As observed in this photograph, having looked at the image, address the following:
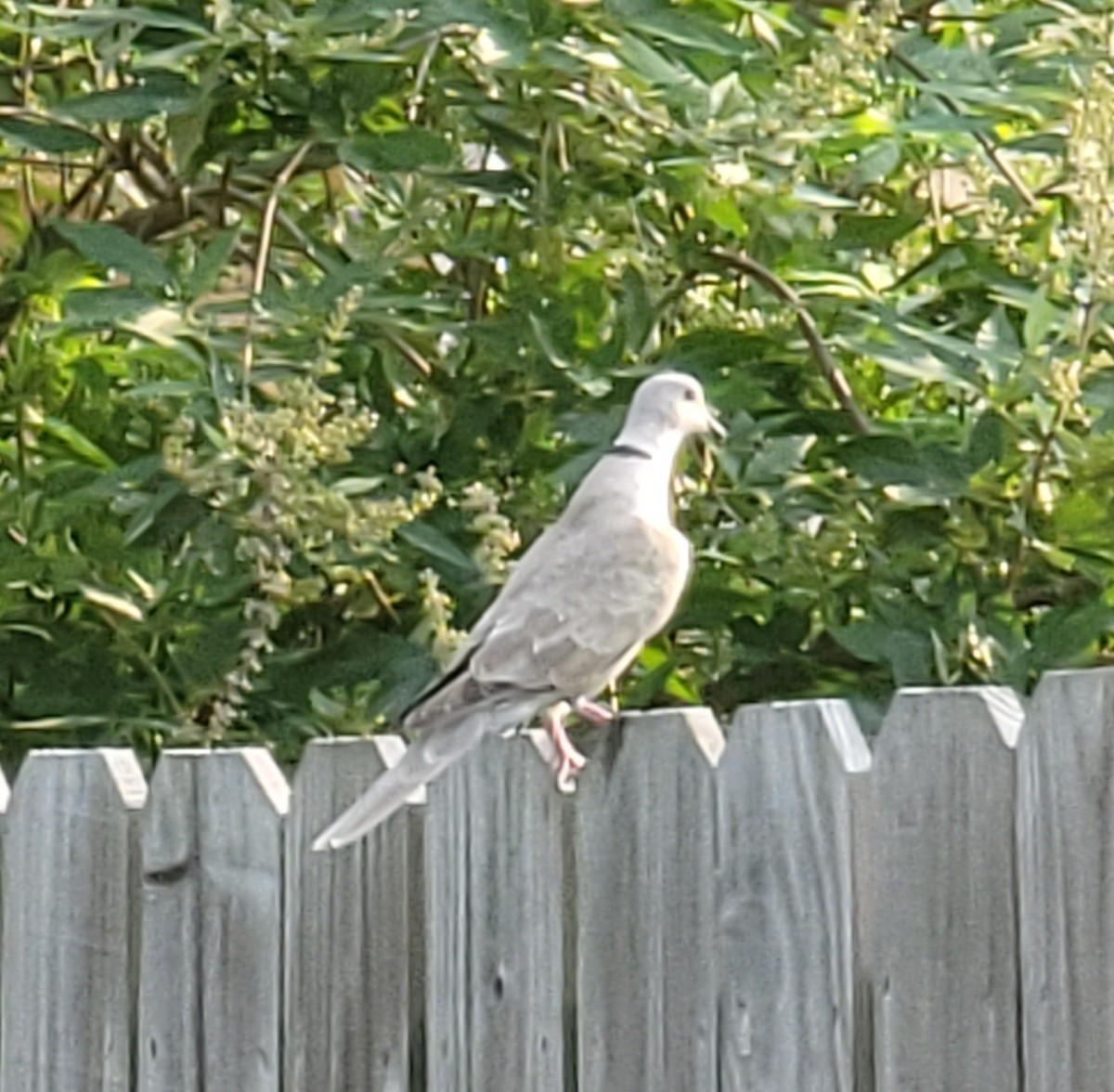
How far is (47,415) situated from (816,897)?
7.07 ft

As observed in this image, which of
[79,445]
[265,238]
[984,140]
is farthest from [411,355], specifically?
[984,140]

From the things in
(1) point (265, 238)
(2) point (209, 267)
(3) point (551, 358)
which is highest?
(1) point (265, 238)

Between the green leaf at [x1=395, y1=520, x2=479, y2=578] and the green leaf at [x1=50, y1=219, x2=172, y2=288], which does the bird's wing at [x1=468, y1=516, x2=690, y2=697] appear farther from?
the green leaf at [x1=50, y1=219, x2=172, y2=288]

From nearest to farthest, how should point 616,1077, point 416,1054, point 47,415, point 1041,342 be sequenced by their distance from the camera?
1. point 616,1077
2. point 416,1054
3. point 1041,342
4. point 47,415

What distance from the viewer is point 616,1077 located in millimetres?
2891

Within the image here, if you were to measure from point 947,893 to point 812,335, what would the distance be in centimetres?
163

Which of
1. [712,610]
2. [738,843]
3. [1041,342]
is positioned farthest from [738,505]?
[738,843]

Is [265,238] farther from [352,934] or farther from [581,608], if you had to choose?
[352,934]

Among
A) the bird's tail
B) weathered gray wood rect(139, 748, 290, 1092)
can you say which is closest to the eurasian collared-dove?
the bird's tail

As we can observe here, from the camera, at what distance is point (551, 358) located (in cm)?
407

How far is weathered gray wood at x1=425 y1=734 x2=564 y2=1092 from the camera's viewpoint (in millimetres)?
2961

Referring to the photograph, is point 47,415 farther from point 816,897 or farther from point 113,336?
point 816,897

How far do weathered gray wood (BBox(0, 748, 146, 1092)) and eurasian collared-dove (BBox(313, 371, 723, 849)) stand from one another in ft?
1.08

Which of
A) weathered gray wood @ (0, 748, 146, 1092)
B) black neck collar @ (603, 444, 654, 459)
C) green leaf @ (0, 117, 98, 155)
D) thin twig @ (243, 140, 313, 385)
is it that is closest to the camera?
weathered gray wood @ (0, 748, 146, 1092)
